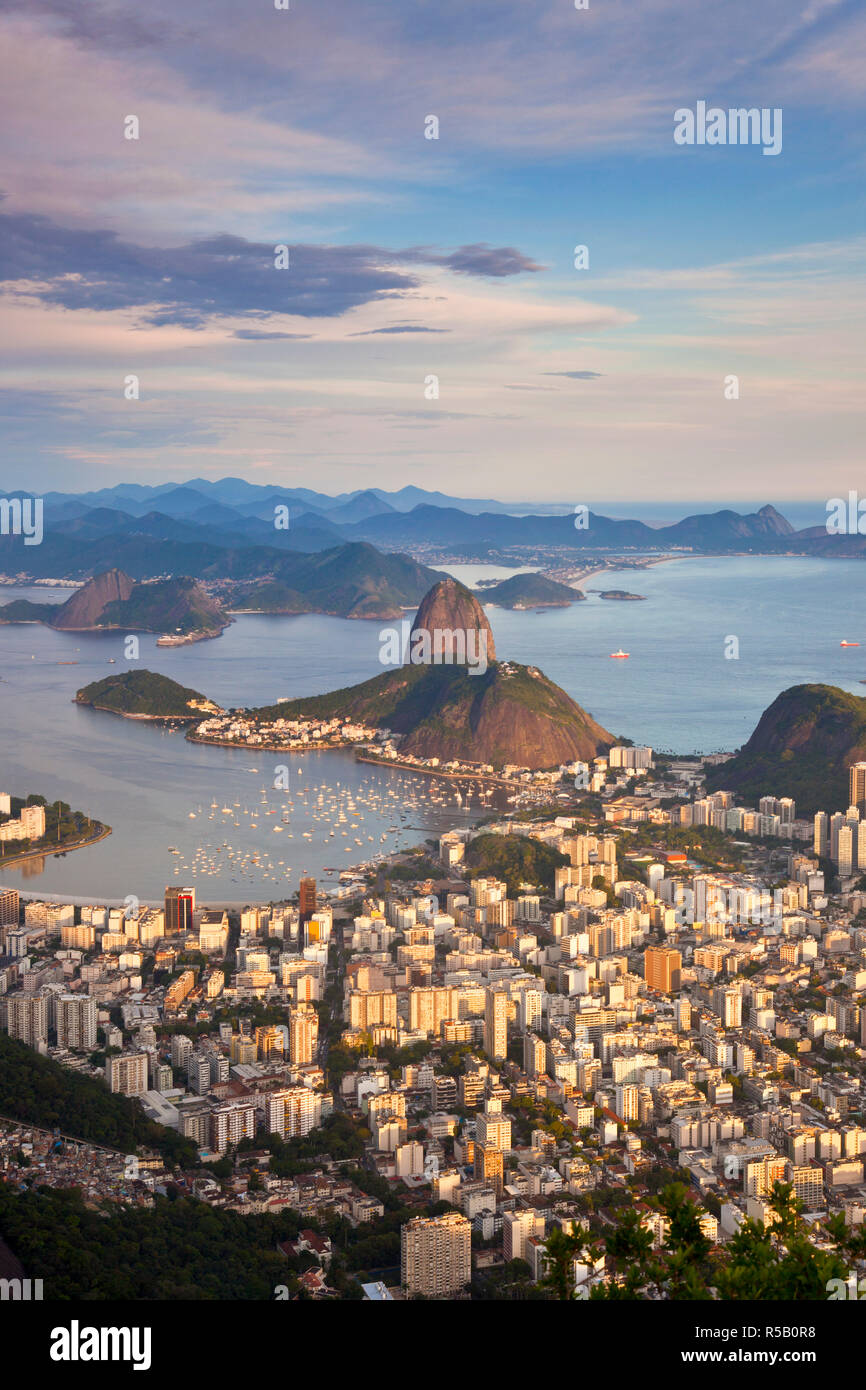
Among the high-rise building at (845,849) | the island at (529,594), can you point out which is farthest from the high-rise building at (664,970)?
the island at (529,594)

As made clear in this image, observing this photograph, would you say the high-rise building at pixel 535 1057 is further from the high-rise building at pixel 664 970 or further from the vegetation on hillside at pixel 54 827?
the vegetation on hillside at pixel 54 827

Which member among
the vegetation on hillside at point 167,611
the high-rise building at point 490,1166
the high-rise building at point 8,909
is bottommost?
the high-rise building at point 490,1166

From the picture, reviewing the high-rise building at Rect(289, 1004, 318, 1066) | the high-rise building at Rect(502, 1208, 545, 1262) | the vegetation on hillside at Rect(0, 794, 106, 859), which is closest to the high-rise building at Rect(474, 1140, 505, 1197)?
the high-rise building at Rect(502, 1208, 545, 1262)

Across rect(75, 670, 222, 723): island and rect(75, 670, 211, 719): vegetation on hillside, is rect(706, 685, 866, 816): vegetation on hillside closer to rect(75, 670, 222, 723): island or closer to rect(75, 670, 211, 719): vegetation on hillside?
rect(75, 670, 222, 723): island

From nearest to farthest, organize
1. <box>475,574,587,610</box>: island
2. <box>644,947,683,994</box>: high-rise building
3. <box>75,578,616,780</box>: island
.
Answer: <box>644,947,683,994</box>: high-rise building → <box>75,578,616,780</box>: island → <box>475,574,587,610</box>: island

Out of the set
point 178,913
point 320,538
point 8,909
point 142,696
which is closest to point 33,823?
point 8,909

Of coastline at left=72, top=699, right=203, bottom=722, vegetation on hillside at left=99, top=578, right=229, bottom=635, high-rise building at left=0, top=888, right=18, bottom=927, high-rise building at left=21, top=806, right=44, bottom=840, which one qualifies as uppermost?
vegetation on hillside at left=99, top=578, right=229, bottom=635

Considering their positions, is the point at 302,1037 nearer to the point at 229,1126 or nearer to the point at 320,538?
the point at 229,1126
